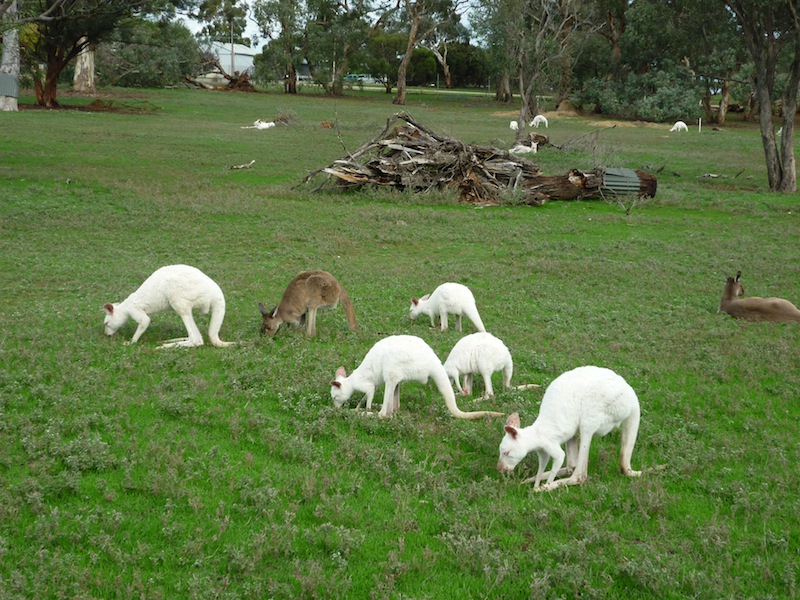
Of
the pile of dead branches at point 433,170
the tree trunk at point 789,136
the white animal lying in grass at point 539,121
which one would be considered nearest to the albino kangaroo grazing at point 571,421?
the pile of dead branches at point 433,170

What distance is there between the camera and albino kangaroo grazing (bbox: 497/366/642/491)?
212 inches

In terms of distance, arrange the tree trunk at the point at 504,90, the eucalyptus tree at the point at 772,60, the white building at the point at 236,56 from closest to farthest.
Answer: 1. the eucalyptus tree at the point at 772,60
2. the tree trunk at the point at 504,90
3. the white building at the point at 236,56

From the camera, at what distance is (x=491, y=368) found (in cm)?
711

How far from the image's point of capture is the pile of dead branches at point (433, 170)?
64.9 ft

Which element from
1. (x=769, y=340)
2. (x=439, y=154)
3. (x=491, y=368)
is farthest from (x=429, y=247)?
(x=491, y=368)

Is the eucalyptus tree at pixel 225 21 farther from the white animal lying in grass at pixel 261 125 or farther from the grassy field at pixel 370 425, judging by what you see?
the grassy field at pixel 370 425

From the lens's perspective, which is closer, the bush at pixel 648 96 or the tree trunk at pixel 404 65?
the bush at pixel 648 96

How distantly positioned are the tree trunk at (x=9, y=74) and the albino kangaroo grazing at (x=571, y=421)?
34.8m

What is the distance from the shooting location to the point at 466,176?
1988cm

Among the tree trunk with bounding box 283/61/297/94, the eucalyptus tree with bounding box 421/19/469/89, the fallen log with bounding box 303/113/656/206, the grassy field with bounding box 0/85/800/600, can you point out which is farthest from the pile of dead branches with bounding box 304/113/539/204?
the eucalyptus tree with bounding box 421/19/469/89

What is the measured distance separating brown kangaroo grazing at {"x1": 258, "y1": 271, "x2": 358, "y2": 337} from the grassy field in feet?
0.79

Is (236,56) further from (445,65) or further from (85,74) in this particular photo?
(85,74)

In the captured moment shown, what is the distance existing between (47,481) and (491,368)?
3689mm

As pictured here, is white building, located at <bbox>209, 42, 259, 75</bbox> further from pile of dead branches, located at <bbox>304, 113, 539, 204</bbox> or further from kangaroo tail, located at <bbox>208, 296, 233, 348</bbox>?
kangaroo tail, located at <bbox>208, 296, 233, 348</bbox>
